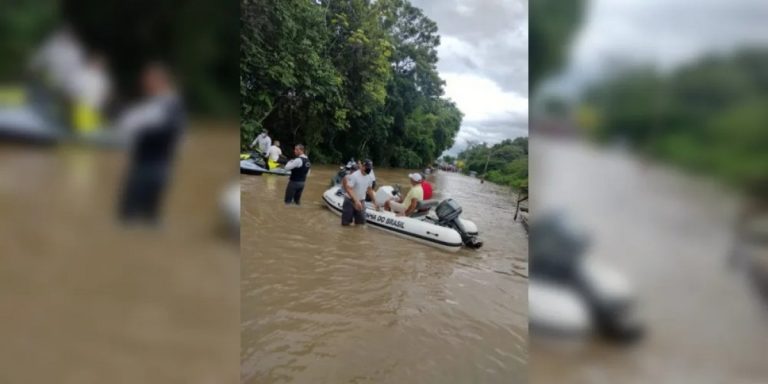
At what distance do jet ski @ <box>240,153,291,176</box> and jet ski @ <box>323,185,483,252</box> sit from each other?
1.43m

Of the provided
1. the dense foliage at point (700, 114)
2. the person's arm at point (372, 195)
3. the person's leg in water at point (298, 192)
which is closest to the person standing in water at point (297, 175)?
the person's leg in water at point (298, 192)

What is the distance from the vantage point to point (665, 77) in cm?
106

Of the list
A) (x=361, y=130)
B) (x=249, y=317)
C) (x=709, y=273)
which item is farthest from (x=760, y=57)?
(x=361, y=130)

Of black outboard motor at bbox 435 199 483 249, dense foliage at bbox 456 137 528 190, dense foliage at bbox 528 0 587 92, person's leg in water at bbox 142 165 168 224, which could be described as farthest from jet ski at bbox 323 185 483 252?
person's leg in water at bbox 142 165 168 224

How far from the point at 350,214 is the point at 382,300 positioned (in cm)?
167

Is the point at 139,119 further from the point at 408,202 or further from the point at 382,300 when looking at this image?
the point at 408,202

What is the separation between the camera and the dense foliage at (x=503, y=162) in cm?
190

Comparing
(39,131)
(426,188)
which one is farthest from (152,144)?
(426,188)

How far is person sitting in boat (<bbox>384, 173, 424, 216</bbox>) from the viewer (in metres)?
4.04

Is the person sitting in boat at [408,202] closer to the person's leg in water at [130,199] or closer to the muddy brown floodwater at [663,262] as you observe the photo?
the muddy brown floodwater at [663,262]

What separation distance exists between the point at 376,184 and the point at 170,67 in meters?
3.60

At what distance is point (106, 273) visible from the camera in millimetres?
648

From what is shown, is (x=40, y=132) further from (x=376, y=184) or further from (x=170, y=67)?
(x=376, y=184)

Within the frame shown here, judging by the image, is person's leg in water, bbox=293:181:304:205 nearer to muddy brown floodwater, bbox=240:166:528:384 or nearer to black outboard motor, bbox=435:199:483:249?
muddy brown floodwater, bbox=240:166:528:384
